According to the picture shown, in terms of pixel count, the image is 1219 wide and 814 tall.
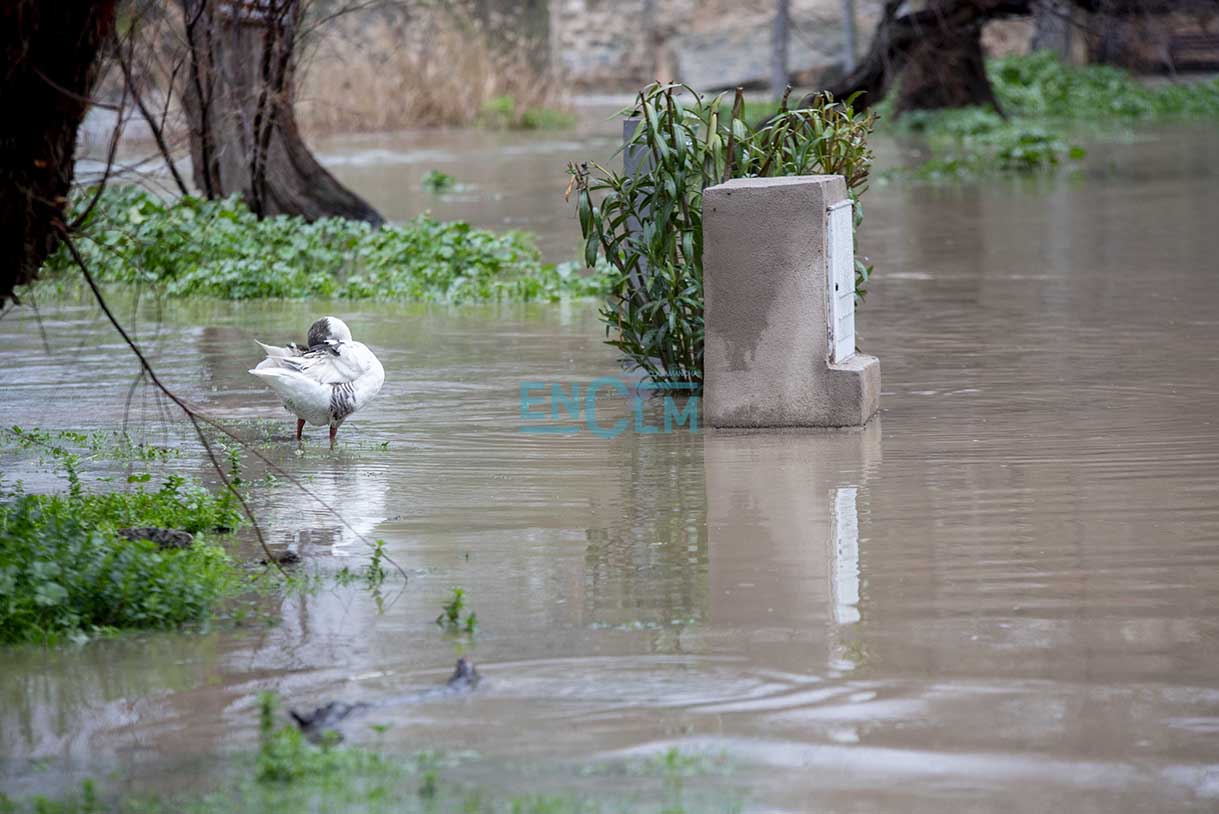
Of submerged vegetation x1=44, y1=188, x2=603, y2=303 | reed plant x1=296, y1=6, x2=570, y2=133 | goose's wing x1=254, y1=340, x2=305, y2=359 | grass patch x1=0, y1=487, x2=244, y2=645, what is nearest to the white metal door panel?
goose's wing x1=254, y1=340, x2=305, y2=359

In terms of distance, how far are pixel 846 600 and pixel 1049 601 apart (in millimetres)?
626

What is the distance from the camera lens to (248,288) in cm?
1331

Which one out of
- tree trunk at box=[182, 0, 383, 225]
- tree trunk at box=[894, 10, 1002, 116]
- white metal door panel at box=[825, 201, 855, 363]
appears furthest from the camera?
tree trunk at box=[894, 10, 1002, 116]

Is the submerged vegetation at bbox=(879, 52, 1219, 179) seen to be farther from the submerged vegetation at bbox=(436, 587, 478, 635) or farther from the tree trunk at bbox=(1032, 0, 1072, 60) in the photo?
the submerged vegetation at bbox=(436, 587, 478, 635)

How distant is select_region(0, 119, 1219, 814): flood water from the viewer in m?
4.23

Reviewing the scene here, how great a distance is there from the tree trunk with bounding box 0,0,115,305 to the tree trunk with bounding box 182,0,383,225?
7920 millimetres

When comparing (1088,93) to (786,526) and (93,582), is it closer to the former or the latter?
(786,526)

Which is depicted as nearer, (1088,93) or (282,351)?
(282,351)

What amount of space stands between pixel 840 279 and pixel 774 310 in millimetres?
404

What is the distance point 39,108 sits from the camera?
16.9 feet

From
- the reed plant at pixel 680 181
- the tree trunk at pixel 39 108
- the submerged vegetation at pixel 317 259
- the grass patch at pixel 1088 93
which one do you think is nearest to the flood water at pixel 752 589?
the reed plant at pixel 680 181

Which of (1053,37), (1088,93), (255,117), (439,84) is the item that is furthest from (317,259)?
Answer: (1053,37)

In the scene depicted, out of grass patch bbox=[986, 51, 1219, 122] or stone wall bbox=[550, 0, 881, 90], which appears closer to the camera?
grass patch bbox=[986, 51, 1219, 122]

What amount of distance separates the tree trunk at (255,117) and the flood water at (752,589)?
4230 mm
